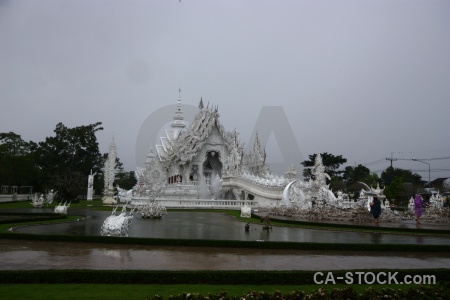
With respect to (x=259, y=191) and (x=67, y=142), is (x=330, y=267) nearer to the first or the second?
(x=259, y=191)

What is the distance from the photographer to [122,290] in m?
6.86

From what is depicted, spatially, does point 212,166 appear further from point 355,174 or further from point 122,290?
point 122,290

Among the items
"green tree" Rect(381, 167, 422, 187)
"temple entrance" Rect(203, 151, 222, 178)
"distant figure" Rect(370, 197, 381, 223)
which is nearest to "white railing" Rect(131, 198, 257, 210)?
"distant figure" Rect(370, 197, 381, 223)

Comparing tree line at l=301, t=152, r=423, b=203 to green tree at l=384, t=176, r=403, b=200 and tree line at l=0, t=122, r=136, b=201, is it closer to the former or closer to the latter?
green tree at l=384, t=176, r=403, b=200

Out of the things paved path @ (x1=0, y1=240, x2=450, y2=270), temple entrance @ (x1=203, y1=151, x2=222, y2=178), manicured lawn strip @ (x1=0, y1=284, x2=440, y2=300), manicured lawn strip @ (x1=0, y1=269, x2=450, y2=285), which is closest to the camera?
manicured lawn strip @ (x1=0, y1=284, x2=440, y2=300)

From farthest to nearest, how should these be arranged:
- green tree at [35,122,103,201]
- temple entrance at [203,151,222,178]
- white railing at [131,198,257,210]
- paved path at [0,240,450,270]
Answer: green tree at [35,122,103,201]
temple entrance at [203,151,222,178]
white railing at [131,198,257,210]
paved path at [0,240,450,270]

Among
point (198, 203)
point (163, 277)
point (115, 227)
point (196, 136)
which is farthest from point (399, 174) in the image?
point (163, 277)

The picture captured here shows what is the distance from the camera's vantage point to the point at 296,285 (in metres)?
7.44

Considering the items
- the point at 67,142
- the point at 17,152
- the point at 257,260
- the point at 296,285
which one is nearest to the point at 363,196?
the point at 257,260

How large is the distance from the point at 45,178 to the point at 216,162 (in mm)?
23564

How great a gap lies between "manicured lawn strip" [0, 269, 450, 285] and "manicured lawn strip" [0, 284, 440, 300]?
0.15 metres

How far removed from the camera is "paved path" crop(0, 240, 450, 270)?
8.75 m

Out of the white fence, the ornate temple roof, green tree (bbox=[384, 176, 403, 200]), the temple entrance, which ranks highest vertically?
the ornate temple roof

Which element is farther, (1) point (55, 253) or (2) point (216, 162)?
(2) point (216, 162)
